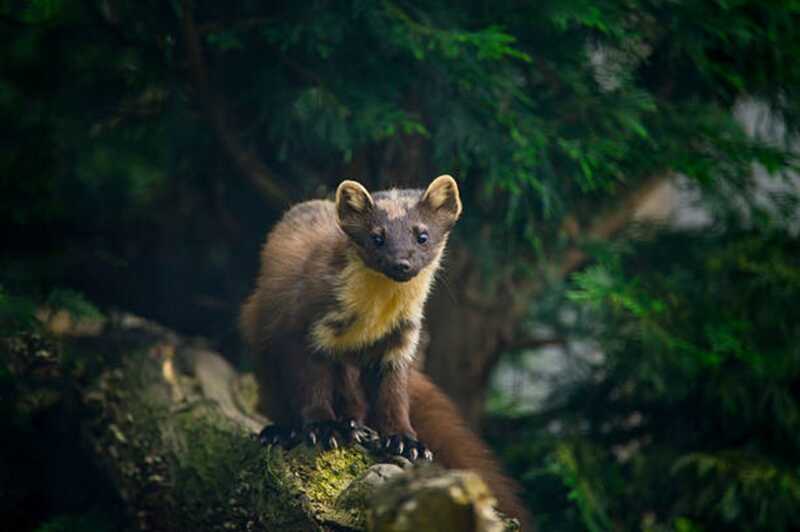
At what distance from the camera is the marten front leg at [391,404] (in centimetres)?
427

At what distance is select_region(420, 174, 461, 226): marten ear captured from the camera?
4176 mm

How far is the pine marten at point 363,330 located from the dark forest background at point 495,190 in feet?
2.81

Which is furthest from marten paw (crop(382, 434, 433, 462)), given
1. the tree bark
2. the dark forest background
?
the dark forest background

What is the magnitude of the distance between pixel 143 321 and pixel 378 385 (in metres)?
2.94

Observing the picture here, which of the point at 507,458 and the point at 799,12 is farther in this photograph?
the point at 507,458

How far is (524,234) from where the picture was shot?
19.7ft

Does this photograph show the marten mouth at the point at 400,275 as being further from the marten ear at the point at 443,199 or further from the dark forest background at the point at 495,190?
the dark forest background at the point at 495,190

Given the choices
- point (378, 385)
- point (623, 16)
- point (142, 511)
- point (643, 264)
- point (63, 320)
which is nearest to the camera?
point (378, 385)

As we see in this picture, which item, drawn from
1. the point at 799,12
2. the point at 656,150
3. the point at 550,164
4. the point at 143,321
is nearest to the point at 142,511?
the point at 143,321

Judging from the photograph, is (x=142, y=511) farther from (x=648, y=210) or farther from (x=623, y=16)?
(x=648, y=210)

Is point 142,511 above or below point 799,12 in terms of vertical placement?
below

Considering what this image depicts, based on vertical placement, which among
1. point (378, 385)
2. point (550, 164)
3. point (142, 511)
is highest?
point (550, 164)

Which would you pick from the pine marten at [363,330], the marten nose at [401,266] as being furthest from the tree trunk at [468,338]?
the marten nose at [401,266]

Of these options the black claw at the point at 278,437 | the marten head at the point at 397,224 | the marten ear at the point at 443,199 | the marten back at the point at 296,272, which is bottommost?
the black claw at the point at 278,437
